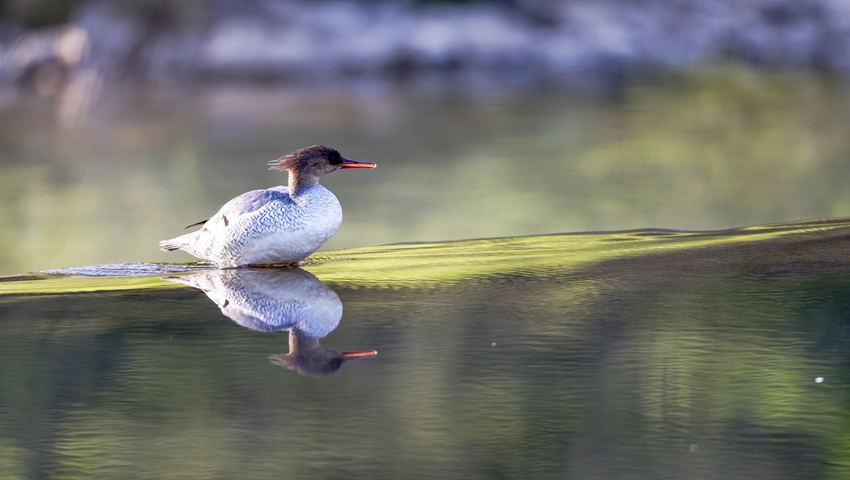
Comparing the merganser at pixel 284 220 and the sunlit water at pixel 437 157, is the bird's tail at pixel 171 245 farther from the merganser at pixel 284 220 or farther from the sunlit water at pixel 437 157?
the sunlit water at pixel 437 157

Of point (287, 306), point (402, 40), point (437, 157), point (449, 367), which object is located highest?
point (402, 40)

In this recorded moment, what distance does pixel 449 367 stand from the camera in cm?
377

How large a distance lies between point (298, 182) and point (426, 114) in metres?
8.99

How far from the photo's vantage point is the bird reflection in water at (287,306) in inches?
153

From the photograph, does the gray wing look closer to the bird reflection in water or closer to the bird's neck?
the bird's neck

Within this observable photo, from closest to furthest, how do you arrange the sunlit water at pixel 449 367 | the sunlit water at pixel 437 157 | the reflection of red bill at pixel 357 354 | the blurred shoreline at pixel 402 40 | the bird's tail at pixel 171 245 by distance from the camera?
the sunlit water at pixel 449 367 → the reflection of red bill at pixel 357 354 → the bird's tail at pixel 171 245 → the sunlit water at pixel 437 157 → the blurred shoreline at pixel 402 40

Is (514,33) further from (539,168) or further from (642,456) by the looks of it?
(642,456)

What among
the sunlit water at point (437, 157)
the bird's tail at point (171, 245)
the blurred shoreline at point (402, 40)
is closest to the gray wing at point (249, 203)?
the bird's tail at point (171, 245)

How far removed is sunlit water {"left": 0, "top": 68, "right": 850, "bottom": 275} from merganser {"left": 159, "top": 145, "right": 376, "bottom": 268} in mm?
2574

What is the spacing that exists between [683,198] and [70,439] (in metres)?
6.50

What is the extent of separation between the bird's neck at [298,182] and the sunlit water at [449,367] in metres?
0.35

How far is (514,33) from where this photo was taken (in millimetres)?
19219

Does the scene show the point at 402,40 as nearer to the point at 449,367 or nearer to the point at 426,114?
the point at 426,114

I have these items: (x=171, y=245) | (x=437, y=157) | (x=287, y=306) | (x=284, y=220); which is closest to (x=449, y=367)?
(x=287, y=306)
